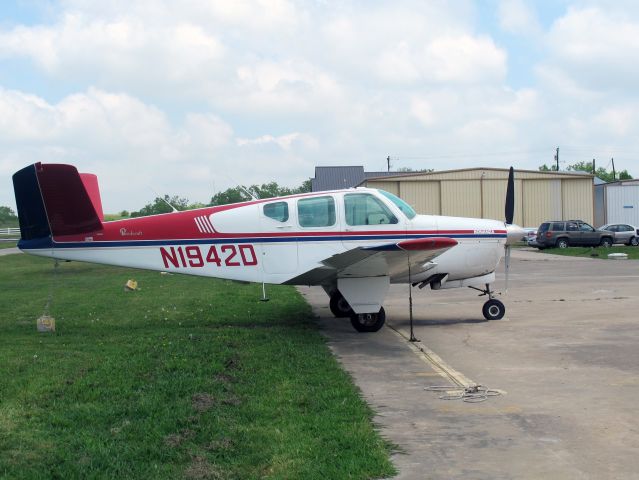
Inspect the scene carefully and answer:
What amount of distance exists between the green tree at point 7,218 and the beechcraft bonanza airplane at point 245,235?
87.5 metres

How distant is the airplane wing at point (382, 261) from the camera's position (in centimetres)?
932

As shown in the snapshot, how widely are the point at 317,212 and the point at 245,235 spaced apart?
120cm

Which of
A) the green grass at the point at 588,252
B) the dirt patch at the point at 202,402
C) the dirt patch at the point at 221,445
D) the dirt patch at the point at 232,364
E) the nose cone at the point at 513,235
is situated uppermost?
the nose cone at the point at 513,235

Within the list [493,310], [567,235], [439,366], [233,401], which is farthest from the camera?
[567,235]

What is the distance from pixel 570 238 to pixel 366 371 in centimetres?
3286

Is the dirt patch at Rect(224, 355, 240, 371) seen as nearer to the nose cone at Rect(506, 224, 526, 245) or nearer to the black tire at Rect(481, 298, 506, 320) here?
the black tire at Rect(481, 298, 506, 320)

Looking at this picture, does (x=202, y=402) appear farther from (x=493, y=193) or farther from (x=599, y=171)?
(x=599, y=171)

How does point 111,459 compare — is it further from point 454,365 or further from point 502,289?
point 502,289

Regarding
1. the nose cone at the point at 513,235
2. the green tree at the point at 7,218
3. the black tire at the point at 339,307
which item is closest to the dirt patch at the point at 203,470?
the nose cone at the point at 513,235

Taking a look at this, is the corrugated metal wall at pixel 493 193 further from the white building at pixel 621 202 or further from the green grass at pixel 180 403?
the green grass at pixel 180 403

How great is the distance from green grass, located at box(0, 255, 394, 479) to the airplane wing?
1.01 meters

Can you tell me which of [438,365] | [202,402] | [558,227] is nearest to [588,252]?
[558,227]

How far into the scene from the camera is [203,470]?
4727 mm

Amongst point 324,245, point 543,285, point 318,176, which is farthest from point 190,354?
point 318,176
